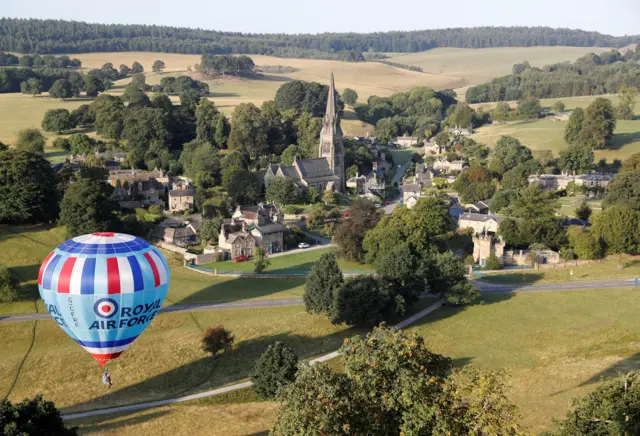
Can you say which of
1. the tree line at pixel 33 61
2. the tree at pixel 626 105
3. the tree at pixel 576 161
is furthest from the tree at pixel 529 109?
the tree line at pixel 33 61

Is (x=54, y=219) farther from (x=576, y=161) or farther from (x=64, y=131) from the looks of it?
(x=576, y=161)

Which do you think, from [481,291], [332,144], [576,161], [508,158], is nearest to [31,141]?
[332,144]

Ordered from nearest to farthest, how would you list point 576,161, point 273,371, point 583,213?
point 273,371 → point 583,213 → point 576,161

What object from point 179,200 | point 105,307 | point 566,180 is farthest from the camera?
point 566,180

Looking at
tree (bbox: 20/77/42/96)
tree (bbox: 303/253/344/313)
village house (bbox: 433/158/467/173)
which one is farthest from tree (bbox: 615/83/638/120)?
tree (bbox: 20/77/42/96)

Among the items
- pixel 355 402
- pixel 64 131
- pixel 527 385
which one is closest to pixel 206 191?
pixel 64 131

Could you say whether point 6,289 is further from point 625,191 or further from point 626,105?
point 626,105

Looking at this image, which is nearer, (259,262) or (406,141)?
(259,262)

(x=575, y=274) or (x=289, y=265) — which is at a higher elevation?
(x=575, y=274)
